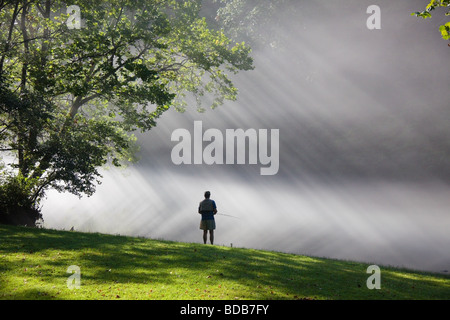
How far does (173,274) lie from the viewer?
960 cm

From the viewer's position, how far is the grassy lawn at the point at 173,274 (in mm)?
7945

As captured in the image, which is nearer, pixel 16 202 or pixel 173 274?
pixel 173 274

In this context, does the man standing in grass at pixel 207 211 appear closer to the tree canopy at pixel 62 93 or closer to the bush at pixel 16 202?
the tree canopy at pixel 62 93

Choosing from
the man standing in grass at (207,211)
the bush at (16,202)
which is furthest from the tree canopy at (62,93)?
the man standing in grass at (207,211)

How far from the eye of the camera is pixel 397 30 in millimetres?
45438

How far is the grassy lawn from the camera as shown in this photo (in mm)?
7945

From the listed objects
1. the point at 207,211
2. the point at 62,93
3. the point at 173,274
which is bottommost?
the point at 173,274

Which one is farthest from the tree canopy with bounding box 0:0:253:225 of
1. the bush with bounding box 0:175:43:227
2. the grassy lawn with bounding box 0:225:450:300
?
the grassy lawn with bounding box 0:225:450:300

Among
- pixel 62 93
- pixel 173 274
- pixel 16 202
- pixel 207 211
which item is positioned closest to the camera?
pixel 173 274

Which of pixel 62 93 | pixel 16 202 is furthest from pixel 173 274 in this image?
pixel 62 93

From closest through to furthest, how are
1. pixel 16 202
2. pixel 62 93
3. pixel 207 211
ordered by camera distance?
1. pixel 207 211
2. pixel 16 202
3. pixel 62 93

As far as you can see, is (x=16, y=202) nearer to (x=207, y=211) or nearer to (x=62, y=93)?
(x=62, y=93)

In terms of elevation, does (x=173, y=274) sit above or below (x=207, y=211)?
below

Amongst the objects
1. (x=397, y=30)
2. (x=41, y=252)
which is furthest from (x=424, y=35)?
(x=41, y=252)
